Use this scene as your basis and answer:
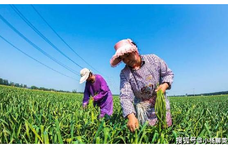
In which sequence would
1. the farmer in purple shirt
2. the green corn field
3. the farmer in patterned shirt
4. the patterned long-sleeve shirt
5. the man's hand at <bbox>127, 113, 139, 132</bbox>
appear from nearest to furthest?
1. the green corn field
2. the man's hand at <bbox>127, 113, 139, 132</bbox>
3. the farmer in patterned shirt
4. the patterned long-sleeve shirt
5. the farmer in purple shirt

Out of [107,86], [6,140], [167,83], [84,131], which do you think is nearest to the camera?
[6,140]

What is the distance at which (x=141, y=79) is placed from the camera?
2270 millimetres

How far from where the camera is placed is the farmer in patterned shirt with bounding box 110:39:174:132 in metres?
2.12

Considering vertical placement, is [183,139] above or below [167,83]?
below

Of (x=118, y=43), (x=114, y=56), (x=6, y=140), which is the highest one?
(x=118, y=43)

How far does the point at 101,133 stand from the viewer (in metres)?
1.84

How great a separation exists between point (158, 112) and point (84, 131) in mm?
696

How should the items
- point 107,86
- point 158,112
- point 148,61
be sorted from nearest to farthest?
point 158,112, point 148,61, point 107,86

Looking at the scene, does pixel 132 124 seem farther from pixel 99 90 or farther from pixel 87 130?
pixel 99 90

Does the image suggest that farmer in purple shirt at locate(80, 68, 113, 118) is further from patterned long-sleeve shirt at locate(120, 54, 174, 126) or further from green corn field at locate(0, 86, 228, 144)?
patterned long-sleeve shirt at locate(120, 54, 174, 126)

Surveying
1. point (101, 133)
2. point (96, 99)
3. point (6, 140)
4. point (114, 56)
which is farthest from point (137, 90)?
point (96, 99)

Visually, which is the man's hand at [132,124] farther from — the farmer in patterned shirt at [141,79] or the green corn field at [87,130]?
the farmer in patterned shirt at [141,79]

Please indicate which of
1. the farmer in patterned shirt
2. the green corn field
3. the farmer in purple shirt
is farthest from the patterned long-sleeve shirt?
the farmer in purple shirt

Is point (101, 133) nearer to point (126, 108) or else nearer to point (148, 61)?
point (126, 108)
